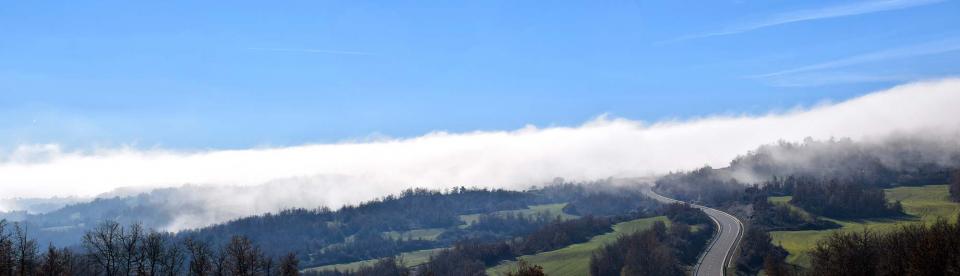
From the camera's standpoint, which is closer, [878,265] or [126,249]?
[126,249]

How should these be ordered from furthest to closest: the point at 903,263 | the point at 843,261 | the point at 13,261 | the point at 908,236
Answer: the point at 908,236
the point at 843,261
the point at 903,263
the point at 13,261

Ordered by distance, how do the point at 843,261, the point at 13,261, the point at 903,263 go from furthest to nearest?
the point at 843,261 → the point at 903,263 → the point at 13,261

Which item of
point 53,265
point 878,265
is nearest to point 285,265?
point 53,265

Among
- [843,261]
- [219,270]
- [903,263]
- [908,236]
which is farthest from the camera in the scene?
[908,236]

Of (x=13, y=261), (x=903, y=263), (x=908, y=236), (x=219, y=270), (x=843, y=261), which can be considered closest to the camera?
(x=13, y=261)

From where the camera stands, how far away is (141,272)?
→ 108m

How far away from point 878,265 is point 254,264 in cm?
12424

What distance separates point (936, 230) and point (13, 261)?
164m

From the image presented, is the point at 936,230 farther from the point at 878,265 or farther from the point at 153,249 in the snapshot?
the point at 153,249

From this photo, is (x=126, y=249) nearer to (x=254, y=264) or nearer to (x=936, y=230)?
(x=254, y=264)

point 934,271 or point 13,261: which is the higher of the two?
point 13,261

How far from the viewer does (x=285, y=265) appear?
120438mm

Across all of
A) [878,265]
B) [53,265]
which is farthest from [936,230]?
[53,265]

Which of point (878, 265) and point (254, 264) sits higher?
point (254, 264)
